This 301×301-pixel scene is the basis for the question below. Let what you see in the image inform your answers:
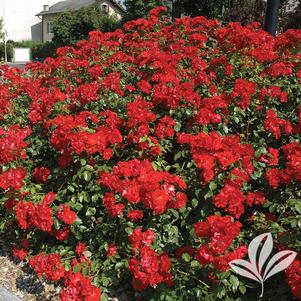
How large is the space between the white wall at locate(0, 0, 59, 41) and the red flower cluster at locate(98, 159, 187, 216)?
49421 millimetres

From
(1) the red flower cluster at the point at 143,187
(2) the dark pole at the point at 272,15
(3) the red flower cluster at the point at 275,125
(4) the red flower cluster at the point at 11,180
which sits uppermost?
(2) the dark pole at the point at 272,15

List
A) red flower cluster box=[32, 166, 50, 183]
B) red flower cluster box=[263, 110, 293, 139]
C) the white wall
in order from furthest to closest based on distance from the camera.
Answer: the white wall → red flower cluster box=[32, 166, 50, 183] → red flower cluster box=[263, 110, 293, 139]

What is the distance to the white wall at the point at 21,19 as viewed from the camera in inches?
1933

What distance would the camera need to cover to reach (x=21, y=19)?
49812 mm

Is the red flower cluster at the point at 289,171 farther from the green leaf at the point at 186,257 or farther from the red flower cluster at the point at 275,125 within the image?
the green leaf at the point at 186,257

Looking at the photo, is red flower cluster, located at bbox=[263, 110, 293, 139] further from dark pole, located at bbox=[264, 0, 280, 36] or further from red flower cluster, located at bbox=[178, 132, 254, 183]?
dark pole, located at bbox=[264, 0, 280, 36]

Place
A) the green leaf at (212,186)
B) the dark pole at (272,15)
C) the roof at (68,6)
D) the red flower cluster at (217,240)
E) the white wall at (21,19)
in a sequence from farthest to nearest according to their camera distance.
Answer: the white wall at (21,19), the roof at (68,6), the dark pole at (272,15), the green leaf at (212,186), the red flower cluster at (217,240)

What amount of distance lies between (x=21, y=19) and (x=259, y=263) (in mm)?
51598

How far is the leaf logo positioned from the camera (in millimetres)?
2607

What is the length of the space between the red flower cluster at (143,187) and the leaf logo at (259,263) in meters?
0.48

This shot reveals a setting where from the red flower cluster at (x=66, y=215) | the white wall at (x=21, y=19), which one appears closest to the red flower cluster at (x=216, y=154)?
the red flower cluster at (x=66, y=215)

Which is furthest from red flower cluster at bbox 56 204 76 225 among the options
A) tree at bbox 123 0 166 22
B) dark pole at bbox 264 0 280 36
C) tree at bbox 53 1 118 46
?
tree at bbox 53 1 118 46

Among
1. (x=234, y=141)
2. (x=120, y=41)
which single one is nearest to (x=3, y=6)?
(x=120, y=41)

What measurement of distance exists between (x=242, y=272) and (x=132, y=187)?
0.81 meters
